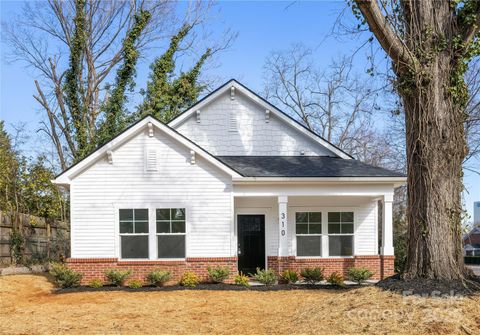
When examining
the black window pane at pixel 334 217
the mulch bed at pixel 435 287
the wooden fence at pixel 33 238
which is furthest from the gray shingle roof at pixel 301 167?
the wooden fence at pixel 33 238

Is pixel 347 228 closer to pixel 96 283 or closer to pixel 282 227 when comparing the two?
pixel 282 227

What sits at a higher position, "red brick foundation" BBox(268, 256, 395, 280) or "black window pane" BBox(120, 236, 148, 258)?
"black window pane" BBox(120, 236, 148, 258)

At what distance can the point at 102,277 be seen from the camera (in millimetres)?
15211

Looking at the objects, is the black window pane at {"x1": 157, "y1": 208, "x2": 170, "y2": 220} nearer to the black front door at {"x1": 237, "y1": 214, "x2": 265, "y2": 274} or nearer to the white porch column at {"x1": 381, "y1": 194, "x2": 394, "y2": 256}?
the black front door at {"x1": 237, "y1": 214, "x2": 265, "y2": 274}

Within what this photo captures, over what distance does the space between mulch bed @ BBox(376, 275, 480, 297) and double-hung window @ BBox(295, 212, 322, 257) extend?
8.03 m

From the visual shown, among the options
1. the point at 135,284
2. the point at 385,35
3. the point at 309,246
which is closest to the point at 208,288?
the point at 135,284

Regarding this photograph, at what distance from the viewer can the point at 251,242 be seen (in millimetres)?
17109

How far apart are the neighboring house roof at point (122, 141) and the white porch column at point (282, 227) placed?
170 centimetres

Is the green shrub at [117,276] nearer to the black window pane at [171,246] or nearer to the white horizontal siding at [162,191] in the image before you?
the white horizontal siding at [162,191]

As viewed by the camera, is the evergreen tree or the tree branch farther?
the evergreen tree

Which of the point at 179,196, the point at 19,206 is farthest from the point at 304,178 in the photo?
the point at 19,206

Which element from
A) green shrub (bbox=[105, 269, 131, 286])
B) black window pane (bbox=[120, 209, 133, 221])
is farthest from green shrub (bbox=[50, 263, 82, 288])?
black window pane (bbox=[120, 209, 133, 221])

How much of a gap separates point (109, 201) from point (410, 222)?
934 cm

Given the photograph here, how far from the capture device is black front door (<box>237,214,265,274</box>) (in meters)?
17.1
